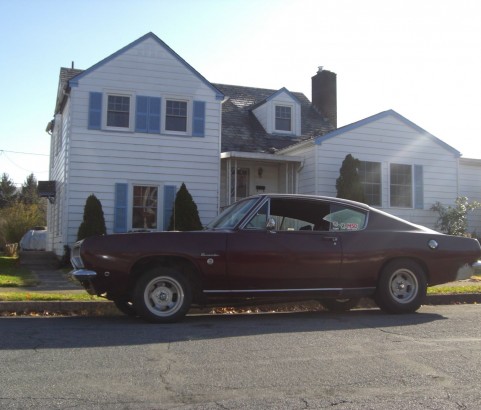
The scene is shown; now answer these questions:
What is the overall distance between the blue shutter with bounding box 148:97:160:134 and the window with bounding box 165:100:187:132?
309 mm

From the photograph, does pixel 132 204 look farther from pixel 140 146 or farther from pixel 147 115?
pixel 147 115

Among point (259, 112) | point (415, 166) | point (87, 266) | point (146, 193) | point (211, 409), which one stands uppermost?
point (259, 112)

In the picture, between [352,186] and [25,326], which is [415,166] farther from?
[25,326]

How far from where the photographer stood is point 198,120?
1722cm

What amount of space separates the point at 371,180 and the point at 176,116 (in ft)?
21.4

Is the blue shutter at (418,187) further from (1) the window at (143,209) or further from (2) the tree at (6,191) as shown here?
(2) the tree at (6,191)

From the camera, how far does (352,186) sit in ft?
54.7

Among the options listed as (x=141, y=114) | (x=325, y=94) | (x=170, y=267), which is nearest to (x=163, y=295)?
(x=170, y=267)

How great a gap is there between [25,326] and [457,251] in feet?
18.6

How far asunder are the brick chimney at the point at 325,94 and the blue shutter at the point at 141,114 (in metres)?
9.11

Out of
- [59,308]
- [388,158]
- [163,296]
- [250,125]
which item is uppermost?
[250,125]

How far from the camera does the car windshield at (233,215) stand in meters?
7.09

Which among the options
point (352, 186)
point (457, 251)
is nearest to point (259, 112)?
point (352, 186)

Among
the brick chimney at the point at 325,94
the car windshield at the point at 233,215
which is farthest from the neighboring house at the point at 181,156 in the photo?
the car windshield at the point at 233,215
